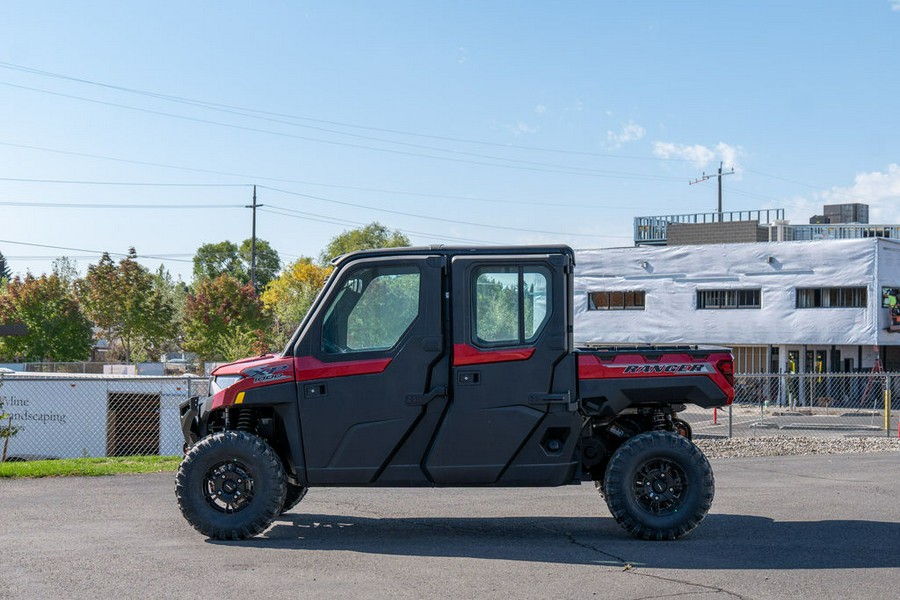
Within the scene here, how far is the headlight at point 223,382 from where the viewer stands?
9039 mm

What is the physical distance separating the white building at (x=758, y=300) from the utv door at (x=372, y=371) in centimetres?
3715

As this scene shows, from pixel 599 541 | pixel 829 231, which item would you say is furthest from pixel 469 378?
pixel 829 231

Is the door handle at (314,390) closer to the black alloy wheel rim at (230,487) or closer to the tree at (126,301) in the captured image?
the black alloy wheel rim at (230,487)

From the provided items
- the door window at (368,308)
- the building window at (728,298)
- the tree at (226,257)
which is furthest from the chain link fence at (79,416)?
the tree at (226,257)

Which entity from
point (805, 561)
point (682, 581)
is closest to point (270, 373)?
point (682, 581)

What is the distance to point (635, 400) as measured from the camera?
9.02 metres

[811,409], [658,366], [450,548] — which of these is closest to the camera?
[450,548]

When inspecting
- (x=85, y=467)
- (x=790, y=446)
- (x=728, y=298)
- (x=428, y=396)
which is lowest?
(x=790, y=446)

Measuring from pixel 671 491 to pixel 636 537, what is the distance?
1.67 feet

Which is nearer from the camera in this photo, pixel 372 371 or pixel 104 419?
pixel 372 371

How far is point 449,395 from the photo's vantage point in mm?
8812

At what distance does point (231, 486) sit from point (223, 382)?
3.03ft

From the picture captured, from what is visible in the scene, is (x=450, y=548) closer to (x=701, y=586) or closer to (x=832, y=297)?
(x=701, y=586)

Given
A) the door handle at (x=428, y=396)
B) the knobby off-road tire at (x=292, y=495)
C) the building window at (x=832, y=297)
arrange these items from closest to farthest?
the door handle at (x=428, y=396)
the knobby off-road tire at (x=292, y=495)
the building window at (x=832, y=297)
